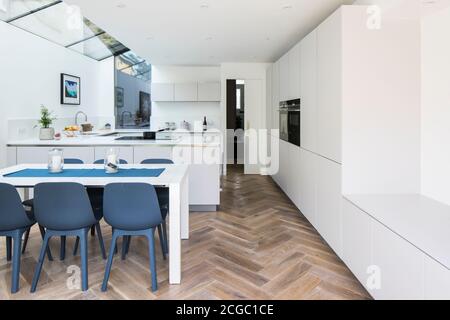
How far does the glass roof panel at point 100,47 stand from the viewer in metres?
6.60

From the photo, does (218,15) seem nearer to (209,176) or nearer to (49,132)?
(209,176)

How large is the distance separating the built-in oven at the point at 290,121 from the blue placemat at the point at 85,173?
6.82ft

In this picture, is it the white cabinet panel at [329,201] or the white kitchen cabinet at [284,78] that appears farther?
the white kitchen cabinet at [284,78]

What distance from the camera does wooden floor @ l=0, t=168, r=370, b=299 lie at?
2.54m

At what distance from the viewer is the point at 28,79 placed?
5137mm

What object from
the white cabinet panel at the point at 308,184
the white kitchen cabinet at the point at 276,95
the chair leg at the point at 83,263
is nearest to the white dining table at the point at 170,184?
the chair leg at the point at 83,263

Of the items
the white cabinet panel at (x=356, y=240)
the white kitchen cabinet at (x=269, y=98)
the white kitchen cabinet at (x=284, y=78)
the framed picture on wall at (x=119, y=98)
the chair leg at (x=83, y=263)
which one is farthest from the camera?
the framed picture on wall at (x=119, y=98)

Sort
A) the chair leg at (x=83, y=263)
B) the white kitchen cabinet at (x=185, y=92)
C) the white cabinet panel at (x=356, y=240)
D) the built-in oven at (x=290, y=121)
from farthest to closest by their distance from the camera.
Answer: the white kitchen cabinet at (x=185, y=92) < the built-in oven at (x=290, y=121) < the chair leg at (x=83, y=263) < the white cabinet panel at (x=356, y=240)

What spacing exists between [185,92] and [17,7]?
3.90m

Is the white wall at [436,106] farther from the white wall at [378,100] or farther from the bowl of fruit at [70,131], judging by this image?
the bowl of fruit at [70,131]

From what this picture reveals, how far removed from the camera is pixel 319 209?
3629 millimetres

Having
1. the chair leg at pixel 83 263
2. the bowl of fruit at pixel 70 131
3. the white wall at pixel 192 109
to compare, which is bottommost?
the chair leg at pixel 83 263

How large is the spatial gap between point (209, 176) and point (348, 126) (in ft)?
7.23
